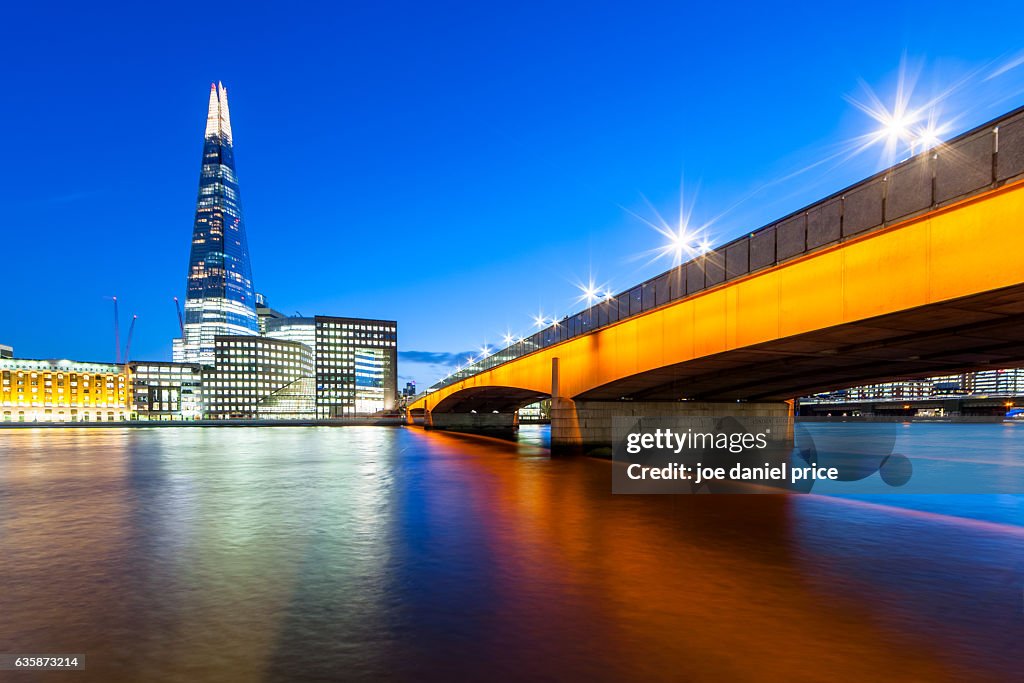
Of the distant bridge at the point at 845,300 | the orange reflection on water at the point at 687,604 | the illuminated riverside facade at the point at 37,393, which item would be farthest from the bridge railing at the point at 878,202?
the illuminated riverside facade at the point at 37,393

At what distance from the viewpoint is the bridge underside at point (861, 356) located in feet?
57.4

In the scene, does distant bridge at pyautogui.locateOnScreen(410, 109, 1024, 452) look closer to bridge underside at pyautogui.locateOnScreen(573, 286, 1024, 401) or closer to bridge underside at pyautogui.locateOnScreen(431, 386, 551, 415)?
bridge underside at pyautogui.locateOnScreen(573, 286, 1024, 401)

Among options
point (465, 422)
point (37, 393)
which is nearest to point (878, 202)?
point (465, 422)

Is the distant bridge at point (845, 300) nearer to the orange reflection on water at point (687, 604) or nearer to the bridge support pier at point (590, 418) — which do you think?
the bridge support pier at point (590, 418)

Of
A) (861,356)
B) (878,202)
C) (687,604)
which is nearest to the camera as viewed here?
(687,604)

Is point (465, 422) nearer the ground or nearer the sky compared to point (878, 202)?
nearer the ground

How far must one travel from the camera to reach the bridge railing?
13633 mm

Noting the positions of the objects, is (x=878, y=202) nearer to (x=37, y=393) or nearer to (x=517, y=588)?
(x=517, y=588)

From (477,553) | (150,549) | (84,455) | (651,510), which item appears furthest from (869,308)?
(84,455)

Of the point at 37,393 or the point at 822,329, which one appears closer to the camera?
the point at 822,329

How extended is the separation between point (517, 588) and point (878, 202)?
566 inches

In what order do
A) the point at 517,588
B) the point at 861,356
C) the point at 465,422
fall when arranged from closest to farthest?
1. the point at 517,588
2. the point at 861,356
3. the point at 465,422

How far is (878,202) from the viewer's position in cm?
1655

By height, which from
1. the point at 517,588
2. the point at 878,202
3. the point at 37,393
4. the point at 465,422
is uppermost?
the point at 878,202
